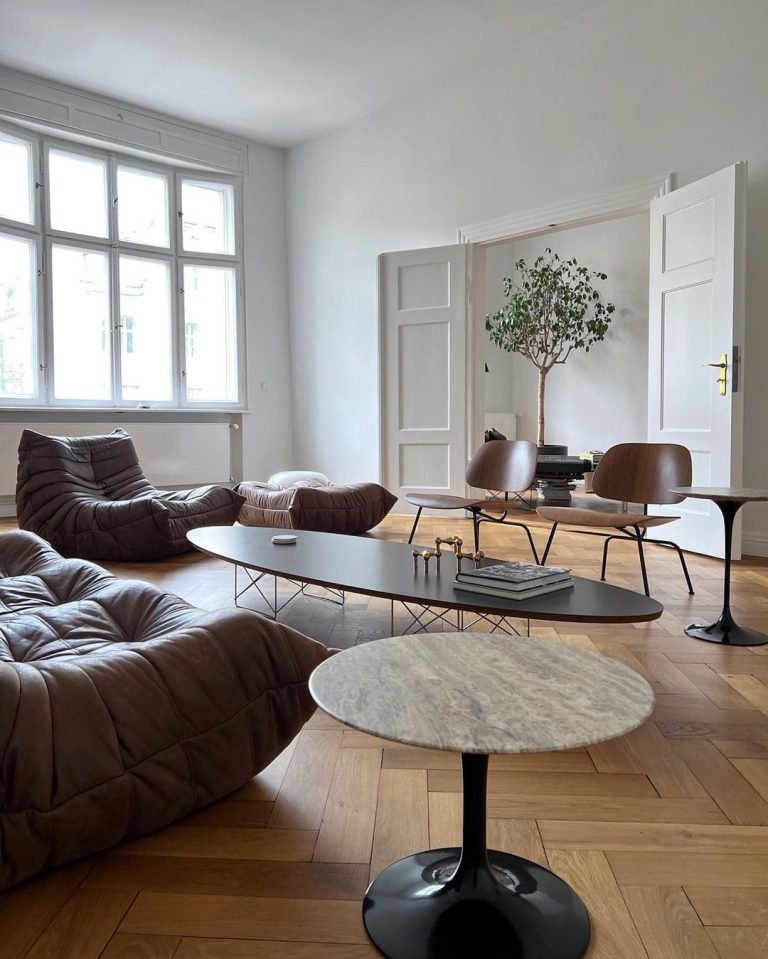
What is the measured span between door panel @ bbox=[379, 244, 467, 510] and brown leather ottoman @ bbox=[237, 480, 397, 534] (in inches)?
54.2

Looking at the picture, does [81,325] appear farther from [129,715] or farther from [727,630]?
[129,715]

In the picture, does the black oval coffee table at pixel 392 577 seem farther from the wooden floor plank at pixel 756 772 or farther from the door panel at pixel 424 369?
the door panel at pixel 424 369

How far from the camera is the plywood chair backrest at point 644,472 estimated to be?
3.68 meters

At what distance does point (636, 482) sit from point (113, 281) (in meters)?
5.19

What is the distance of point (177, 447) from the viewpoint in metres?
7.30

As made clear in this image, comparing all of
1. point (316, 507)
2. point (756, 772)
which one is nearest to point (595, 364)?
point (316, 507)

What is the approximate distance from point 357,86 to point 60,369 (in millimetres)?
3479

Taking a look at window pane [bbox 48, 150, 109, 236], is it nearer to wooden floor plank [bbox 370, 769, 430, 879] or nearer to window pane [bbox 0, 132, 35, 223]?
window pane [bbox 0, 132, 35, 223]

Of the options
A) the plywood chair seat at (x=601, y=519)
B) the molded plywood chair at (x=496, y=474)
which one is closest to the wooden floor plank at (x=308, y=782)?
the plywood chair seat at (x=601, y=519)

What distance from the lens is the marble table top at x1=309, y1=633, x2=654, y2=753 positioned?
1.01 metres

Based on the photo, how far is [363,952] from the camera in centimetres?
122

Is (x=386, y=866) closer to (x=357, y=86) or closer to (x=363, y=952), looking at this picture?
A: (x=363, y=952)

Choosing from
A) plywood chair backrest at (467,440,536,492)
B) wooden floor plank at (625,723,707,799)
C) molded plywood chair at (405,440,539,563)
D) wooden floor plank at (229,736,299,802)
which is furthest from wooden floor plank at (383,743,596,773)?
plywood chair backrest at (467,440,536,492)

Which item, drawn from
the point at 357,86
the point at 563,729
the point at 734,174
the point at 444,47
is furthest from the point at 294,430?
the point at 563,729
